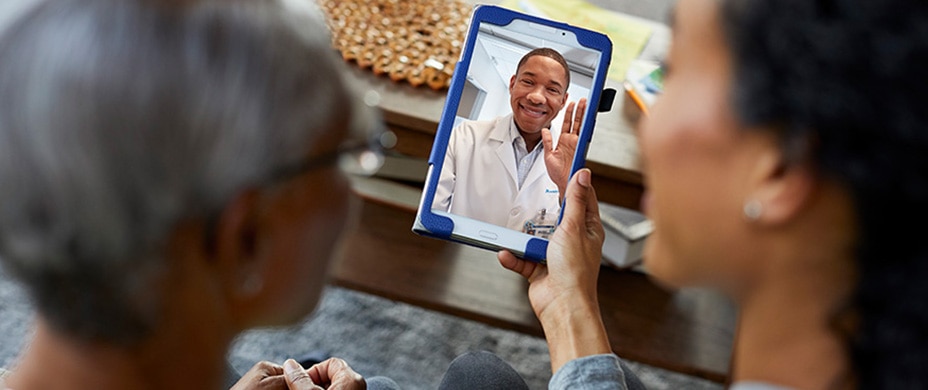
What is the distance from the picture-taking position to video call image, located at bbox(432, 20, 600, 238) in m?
1.08

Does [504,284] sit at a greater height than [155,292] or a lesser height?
lesser

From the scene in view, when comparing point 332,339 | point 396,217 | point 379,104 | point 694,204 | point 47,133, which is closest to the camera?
point 47,133

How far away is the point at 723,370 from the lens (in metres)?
1.35

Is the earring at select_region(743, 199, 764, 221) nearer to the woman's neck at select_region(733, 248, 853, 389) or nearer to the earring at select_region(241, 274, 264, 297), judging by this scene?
the woman's neck at select_region(733, 248, 853, 389)

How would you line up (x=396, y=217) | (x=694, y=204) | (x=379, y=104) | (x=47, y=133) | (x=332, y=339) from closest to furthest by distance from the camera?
(x=47, y=133) → (x=694, y=204) → (x=379, y=104) → (x=396, y=217) → (x=332, y=339)

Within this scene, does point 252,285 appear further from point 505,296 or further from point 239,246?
point 505,296

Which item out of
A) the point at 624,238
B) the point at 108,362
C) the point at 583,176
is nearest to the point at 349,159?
the point at 108,362

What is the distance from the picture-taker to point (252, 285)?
2.02ft

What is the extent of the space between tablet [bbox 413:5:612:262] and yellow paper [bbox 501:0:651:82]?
1.40ft

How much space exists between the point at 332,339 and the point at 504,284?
17.0 inches

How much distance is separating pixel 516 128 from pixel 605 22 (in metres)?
0.57

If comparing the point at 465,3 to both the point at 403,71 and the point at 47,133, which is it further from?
the point at 47,133

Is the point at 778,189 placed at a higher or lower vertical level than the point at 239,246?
higher

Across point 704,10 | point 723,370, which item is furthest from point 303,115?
point 723,370
